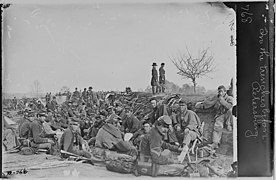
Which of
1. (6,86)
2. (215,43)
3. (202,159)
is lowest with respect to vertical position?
(202,159)

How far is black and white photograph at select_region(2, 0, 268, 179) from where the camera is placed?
35.7 inches

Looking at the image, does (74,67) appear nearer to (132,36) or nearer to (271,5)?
(132,36)

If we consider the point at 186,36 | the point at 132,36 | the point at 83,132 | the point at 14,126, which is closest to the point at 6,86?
the point at 14,126

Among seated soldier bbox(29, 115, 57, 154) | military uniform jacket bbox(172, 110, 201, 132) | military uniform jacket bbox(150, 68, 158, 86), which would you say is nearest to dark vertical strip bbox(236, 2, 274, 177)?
military uniform jacket bbox(172, 110, 201, 132)

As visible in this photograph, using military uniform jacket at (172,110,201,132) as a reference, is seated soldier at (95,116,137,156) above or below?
below

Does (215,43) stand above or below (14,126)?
above

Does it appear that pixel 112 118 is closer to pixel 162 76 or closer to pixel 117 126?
pixel 117 126

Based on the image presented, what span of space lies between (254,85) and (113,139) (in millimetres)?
375

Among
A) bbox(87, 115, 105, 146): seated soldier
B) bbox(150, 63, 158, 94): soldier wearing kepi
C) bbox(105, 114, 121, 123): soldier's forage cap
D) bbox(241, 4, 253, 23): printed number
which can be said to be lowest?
bbox(87, 115, 105, 146): seated soldier

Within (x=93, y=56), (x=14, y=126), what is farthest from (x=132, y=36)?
(x=14, y=126)

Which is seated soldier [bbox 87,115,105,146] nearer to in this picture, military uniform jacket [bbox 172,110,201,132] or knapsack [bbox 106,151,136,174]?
knapsack [bbox 106,151,136,174]

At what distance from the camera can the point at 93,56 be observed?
0.91m

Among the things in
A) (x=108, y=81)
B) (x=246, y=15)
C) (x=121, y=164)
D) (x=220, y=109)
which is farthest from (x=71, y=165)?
(x=246, y=15)

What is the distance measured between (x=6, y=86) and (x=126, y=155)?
13.6 inches
